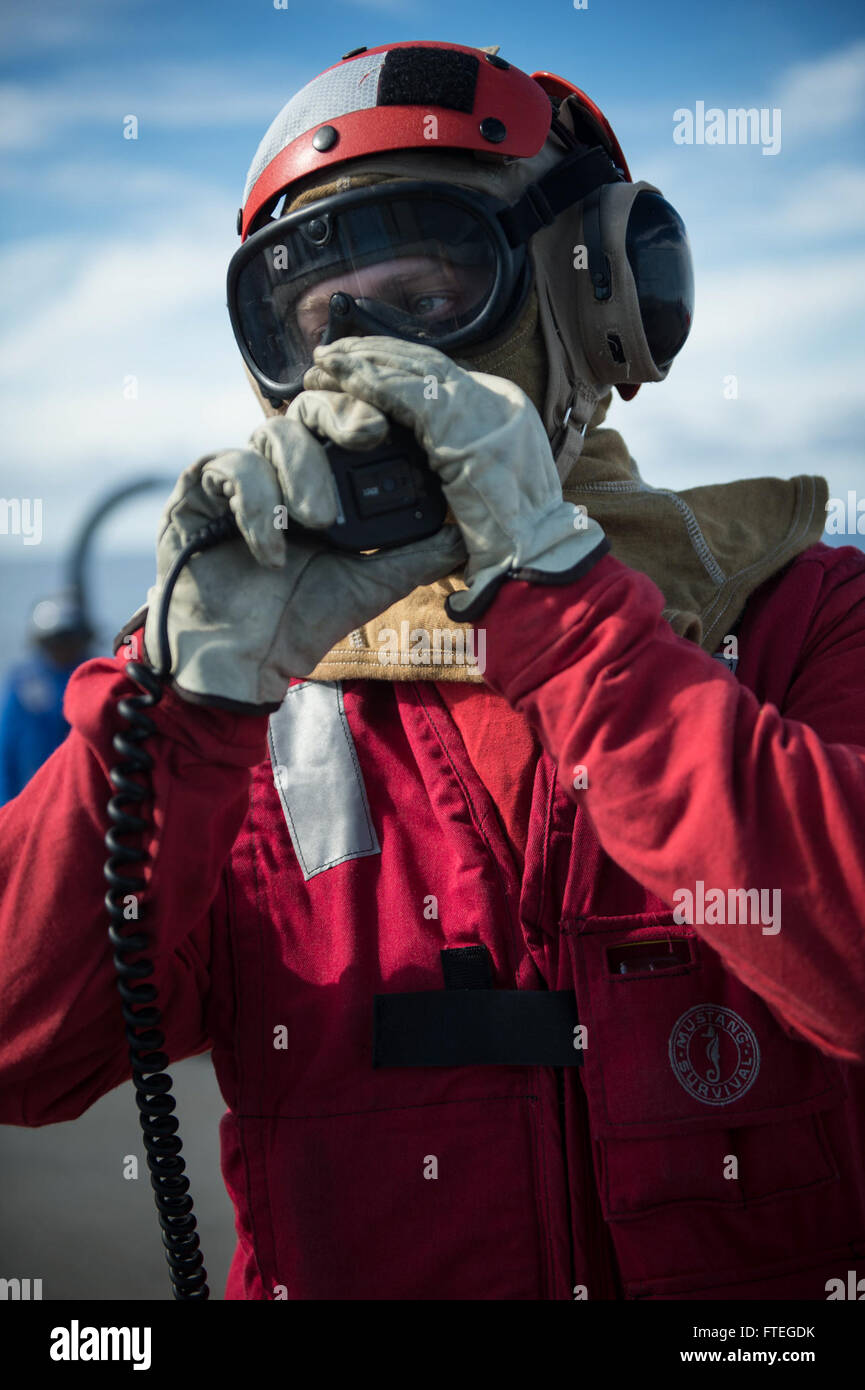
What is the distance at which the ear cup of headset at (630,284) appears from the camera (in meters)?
1.99

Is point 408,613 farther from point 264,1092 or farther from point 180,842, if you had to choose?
point 264,1092

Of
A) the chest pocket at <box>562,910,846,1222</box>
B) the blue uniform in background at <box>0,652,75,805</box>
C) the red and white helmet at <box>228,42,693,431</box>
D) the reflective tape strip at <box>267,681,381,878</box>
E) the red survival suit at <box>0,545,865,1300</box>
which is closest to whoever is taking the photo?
the red survival suit at <box>0,545,865,1300</box>

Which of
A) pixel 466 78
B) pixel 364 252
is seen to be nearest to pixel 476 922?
pixel 364 252

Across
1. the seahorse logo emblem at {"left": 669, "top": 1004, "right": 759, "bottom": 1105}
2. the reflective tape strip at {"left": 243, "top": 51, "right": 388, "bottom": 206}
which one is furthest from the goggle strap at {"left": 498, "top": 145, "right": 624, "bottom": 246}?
the seahorse logo emblem at {"left": 669, "top": 1004, "right": 759, "bottom": 1105}

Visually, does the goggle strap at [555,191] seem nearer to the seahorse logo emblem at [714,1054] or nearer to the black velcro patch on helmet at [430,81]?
the black velcro patch on helmet at [430,81]

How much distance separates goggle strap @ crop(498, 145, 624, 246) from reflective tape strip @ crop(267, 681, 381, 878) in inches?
32.3

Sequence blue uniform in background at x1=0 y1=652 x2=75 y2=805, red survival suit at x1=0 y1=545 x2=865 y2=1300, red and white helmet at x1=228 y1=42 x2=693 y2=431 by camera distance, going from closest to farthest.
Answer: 1. red survival suit at x1=0 y1=545 x2=865 y2=1300
2. red and white helmet at x1=228 y1=42 x2=693 y2=431
3. blue uniform in background at x1=0 y1=652 x2=75 y2=805

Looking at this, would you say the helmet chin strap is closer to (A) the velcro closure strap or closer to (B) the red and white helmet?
(B) the red and white helmet

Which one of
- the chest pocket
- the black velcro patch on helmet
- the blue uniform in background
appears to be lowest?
the chest pocket

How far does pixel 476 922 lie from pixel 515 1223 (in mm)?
407

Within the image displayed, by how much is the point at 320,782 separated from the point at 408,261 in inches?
33.9

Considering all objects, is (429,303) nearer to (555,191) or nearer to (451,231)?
(451,231)

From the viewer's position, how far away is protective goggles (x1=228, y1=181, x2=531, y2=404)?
6.14ft

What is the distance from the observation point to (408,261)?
1.90 meters
